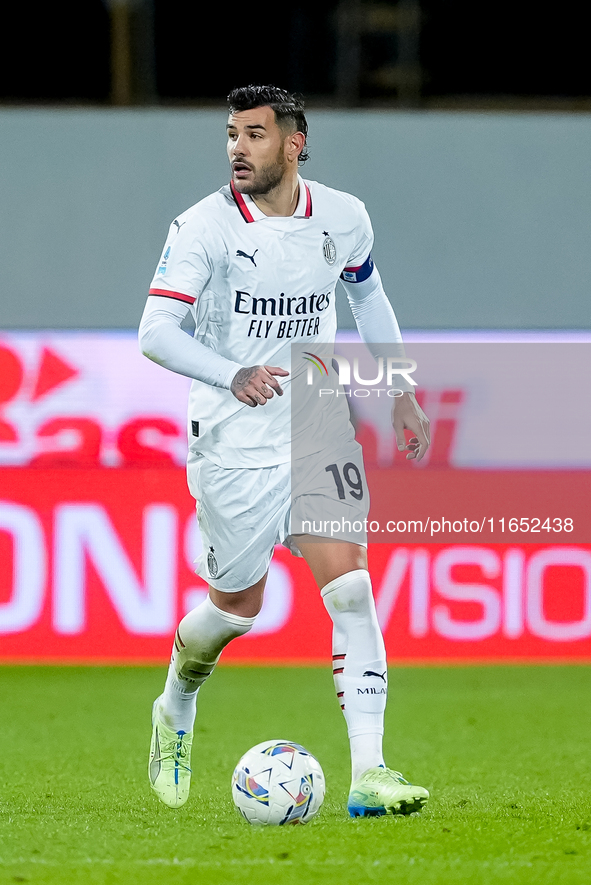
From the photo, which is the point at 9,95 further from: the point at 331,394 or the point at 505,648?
the point at 331,394

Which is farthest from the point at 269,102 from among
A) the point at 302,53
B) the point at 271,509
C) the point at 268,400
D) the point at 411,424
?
the point at 302,53

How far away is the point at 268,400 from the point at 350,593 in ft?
1.90

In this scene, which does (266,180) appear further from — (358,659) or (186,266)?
(358,659)

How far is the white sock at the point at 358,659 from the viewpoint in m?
3.41

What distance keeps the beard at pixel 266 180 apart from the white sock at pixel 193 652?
3.86 feet

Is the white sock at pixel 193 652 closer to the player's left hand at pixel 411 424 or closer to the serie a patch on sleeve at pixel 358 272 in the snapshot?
the player's left hand at pixel 411 424

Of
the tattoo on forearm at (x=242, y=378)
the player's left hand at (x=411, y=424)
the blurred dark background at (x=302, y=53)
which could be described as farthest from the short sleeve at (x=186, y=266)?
the blurred dark background at (x=302, y=53)

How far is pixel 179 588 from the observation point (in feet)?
22.6

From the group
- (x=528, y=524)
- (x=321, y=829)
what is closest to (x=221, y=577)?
(x=321, y=829)

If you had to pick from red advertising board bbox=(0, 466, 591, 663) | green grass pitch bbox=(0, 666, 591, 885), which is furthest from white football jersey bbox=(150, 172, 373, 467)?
red advertising board bbox=(0, 466, 591, 663)

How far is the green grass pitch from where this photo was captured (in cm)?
278

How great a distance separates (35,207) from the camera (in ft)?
27.3

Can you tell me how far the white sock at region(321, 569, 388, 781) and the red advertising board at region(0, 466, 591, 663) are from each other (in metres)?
3.40

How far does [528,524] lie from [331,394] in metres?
3.92
